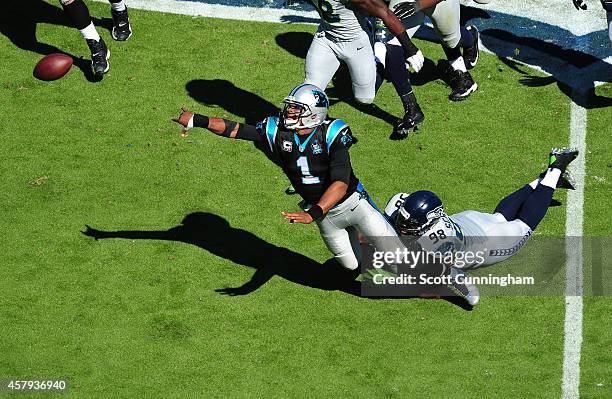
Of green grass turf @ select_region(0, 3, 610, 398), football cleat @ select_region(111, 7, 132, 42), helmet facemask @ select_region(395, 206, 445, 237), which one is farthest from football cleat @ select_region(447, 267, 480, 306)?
football cleat @ select_region(111, 7, 132, 42)

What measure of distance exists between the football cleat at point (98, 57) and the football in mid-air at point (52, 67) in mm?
592

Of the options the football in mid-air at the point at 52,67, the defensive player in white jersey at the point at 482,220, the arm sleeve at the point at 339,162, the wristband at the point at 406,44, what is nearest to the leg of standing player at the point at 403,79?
the wristband at the point at 406,44

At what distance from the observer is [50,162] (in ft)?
42.5

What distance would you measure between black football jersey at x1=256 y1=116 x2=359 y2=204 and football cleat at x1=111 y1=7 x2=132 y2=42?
4.72 meters

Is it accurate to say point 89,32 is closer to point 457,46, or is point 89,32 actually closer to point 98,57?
point 98,57

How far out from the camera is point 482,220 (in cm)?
1167

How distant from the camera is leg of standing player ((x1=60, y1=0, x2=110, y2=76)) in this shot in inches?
544

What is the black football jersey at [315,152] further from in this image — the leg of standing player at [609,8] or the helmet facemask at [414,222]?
the leg of standing player at [609,8]

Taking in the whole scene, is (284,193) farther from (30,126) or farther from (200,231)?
(30,126)

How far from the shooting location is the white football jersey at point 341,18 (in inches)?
487

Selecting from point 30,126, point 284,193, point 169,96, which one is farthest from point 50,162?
point 284,193

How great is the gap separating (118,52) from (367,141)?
12.1ft

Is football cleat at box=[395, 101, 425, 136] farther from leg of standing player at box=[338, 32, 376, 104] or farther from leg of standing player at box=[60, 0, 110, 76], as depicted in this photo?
leg of standing player at box=[60, 0, 110, 76]

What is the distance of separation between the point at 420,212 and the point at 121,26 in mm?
5825
